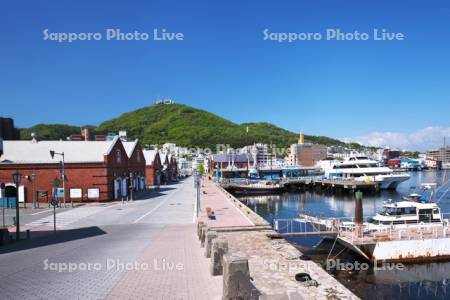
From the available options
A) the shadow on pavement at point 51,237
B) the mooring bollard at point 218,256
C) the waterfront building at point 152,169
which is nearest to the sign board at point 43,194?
the shadow on pavement at point 51,237

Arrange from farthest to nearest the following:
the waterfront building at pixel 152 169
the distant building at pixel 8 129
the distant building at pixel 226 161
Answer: the distant building at pixel 226 161 → the waterfront building at pixel 152 169 → the distant building at pixel 8 129

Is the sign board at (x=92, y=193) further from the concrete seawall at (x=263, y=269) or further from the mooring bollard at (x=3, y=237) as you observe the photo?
the concrete seawall at (x=263, y=269)

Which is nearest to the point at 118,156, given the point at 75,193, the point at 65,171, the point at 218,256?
the point at 65,171

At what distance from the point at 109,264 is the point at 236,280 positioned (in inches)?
273

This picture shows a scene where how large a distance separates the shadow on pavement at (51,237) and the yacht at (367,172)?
63.6 m

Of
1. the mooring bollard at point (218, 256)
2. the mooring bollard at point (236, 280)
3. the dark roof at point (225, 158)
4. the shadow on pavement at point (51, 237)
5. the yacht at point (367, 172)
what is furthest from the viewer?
the dark roof at point (225, 158)

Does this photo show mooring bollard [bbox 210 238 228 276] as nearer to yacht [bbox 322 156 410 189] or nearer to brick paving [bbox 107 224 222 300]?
brick paving [bbox 107 224 222 300]

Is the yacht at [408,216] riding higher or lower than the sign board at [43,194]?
lower

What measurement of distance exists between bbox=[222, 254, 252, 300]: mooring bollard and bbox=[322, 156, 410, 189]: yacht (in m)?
71.3

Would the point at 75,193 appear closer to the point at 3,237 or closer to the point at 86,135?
the point at 86,135

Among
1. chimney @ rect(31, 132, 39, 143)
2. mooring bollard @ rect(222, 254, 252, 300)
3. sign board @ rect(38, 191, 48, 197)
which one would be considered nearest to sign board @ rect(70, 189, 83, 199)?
sign board @ rect(38, 191, 48, 197)

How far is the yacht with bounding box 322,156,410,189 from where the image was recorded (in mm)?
75875

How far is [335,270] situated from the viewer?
71.9 feet

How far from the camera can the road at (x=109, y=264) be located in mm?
11156
